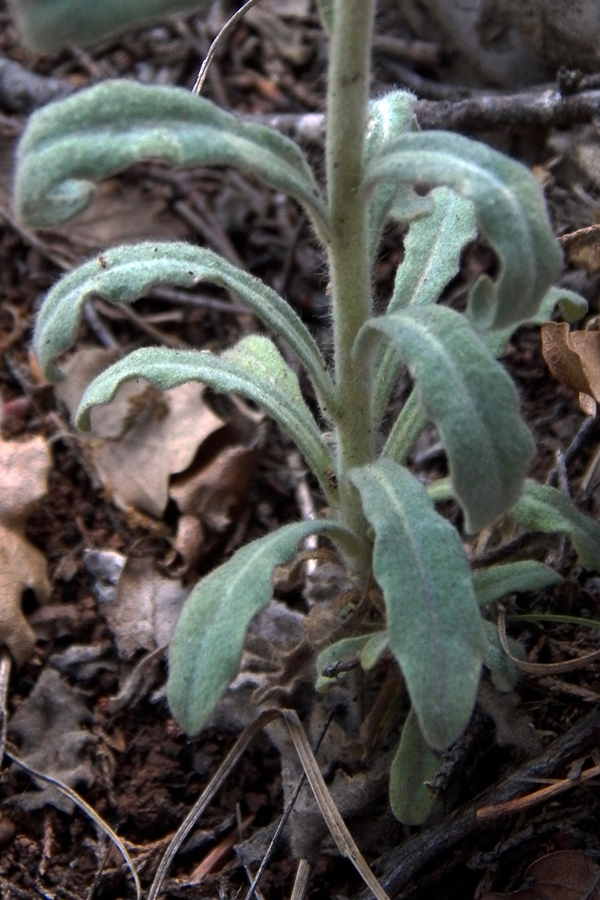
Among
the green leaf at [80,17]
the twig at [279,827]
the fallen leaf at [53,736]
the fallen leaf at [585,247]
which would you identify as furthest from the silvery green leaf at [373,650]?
the green leaf at [80,17]

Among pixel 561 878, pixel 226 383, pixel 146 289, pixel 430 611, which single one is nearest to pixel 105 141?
pixel 146 289

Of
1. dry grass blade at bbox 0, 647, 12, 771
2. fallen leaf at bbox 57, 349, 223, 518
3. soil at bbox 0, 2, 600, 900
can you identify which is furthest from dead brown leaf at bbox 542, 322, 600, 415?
dry grass blade at bbox 0, 647, 12, 771

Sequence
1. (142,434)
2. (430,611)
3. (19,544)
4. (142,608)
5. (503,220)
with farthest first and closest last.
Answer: (142,434)
(19,544)
(142,608)
(430,611)
(503,220)

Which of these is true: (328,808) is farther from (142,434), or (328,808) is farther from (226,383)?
(142,434)

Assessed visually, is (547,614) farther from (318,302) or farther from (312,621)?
(318,302)

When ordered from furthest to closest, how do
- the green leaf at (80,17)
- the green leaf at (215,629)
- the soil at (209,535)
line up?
the green leaf at (80,17) < the soil at (209,535) < the green leaf at (215,629)

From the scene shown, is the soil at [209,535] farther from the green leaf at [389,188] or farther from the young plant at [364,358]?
the green leaf at [389,188]

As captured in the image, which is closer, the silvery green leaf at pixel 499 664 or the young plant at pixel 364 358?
the young plant at pixel 364 358
